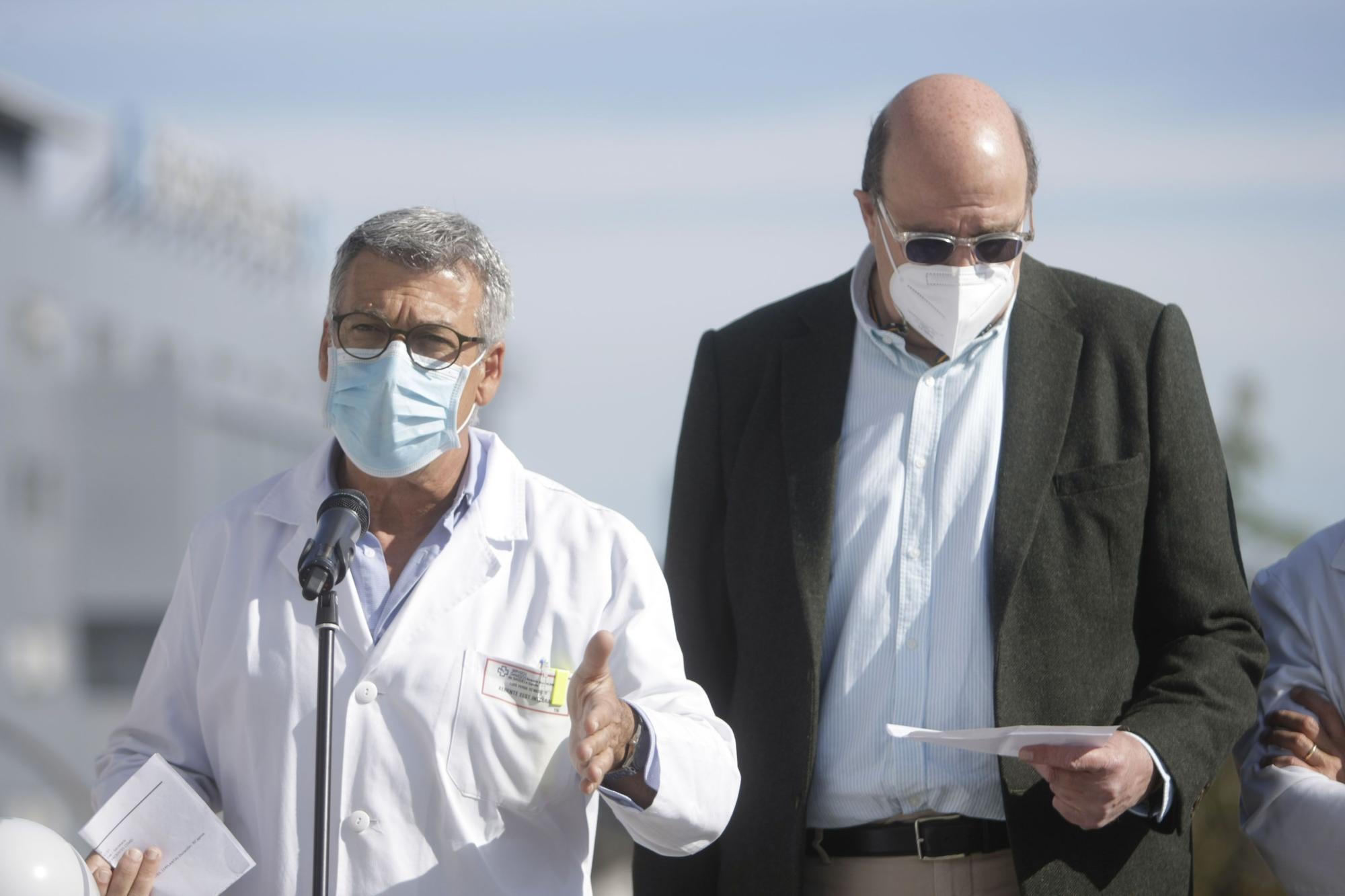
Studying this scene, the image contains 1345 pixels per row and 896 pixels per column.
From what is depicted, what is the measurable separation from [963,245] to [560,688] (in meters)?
1.29

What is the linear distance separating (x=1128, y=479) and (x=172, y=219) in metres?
45.5

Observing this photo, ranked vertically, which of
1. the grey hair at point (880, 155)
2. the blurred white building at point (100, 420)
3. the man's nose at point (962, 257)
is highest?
the grey hair at point (880, 155)

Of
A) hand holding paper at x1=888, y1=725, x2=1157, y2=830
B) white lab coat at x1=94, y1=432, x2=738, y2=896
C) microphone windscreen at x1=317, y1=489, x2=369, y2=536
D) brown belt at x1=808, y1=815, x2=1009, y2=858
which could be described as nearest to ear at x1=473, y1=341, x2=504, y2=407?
white lab coat at x1=94, y1=432, x2=738, y2=896

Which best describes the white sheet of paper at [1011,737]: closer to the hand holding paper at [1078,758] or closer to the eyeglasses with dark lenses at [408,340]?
the hand holding paper at [1078,758]

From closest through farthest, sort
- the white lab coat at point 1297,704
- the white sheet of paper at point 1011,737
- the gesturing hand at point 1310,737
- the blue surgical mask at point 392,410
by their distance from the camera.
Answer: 1. the white sheet of paper at point 1011,737
2. the blue surgical mask at point 392,410
3. the white lab coat at point 1297,704
4. the gesturing hand at point 1310,737

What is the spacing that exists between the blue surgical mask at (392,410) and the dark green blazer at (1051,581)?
77 centimetres

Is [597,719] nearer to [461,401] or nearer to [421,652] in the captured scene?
[421,652]

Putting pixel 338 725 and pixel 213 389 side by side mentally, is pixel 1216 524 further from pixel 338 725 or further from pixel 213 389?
pixel 213 389

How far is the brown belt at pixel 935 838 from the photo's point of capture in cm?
336

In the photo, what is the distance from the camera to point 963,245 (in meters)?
3.50

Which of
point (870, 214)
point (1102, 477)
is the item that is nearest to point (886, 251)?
point (870, 214)

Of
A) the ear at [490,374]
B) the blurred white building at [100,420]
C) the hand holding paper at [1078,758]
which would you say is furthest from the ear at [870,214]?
the blurred white building at [100,420]

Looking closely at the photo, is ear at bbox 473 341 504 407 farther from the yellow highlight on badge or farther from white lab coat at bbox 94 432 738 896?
the yellow highlight on badge

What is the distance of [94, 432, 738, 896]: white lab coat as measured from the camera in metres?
3.05
